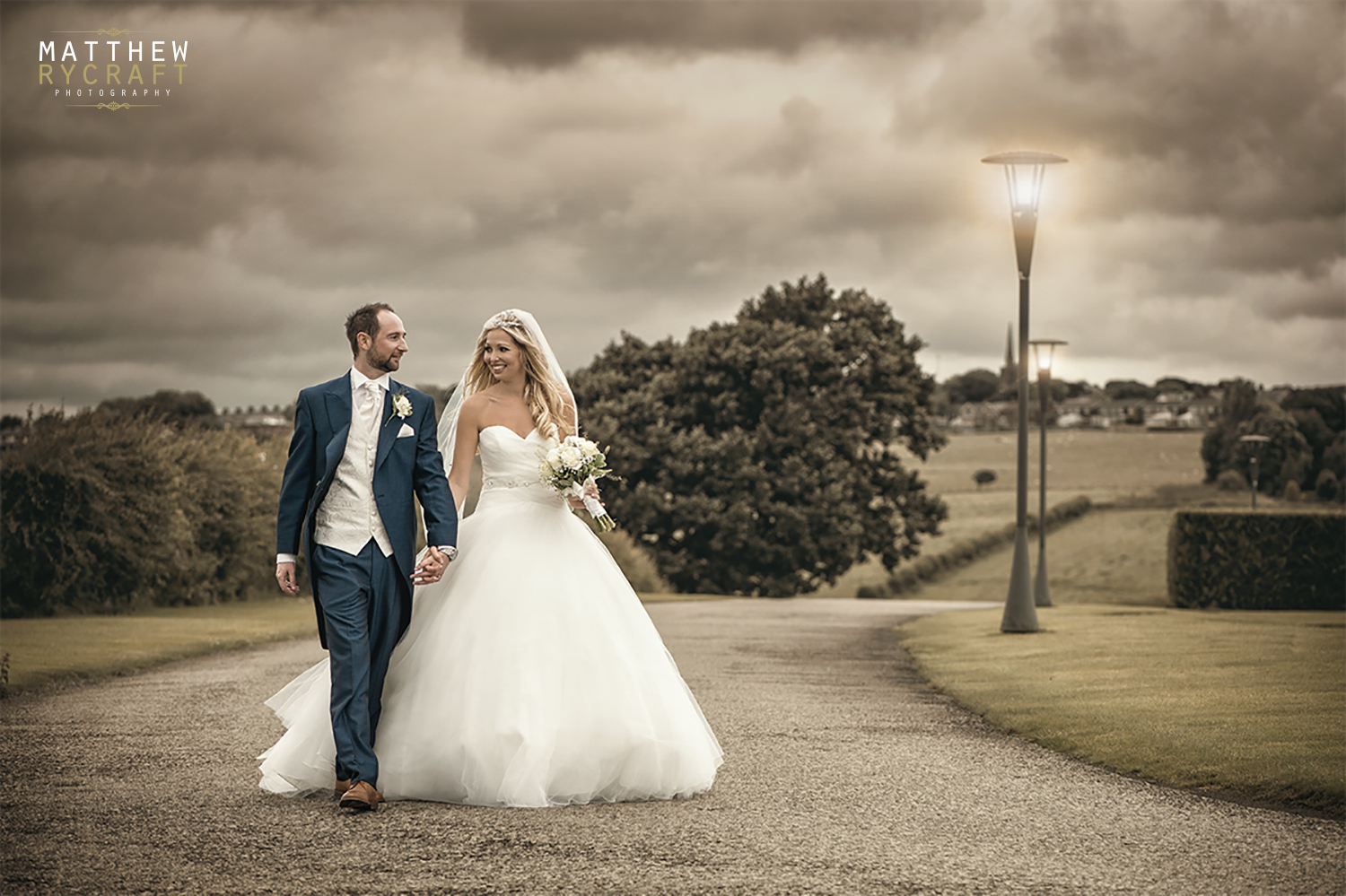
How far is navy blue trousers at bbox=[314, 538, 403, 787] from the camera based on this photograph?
20.6ft

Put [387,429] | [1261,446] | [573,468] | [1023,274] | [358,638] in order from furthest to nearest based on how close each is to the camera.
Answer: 1. [1261,446]
2. [1023,274]
3. [573,468]
4. [387,429]
5. [358,638]

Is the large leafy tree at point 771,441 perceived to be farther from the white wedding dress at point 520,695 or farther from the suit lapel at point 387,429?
the suit lapel at point 387,429

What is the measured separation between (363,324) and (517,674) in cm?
205

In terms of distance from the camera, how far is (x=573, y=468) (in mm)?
7152

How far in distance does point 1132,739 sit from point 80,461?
17.0 metres

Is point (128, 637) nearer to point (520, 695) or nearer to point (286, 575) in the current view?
point (286, 575)

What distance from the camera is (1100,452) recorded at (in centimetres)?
8550

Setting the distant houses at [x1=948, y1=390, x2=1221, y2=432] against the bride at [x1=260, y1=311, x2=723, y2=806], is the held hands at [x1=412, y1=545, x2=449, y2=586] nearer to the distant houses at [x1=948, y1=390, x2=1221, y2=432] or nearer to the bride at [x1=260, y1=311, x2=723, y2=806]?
the bride at [x1=260, y1=311, x2=723, y2=806]

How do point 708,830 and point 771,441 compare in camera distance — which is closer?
point 708,830

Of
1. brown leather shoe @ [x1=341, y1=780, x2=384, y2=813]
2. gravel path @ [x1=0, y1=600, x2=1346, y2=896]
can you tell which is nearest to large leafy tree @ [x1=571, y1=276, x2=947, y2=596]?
gravel path @ [x1=0, y1=600, x2=1346, y2=896]

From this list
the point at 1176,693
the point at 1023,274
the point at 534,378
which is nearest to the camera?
the point at 534,378

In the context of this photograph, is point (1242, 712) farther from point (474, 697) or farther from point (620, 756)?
point (474, 697)

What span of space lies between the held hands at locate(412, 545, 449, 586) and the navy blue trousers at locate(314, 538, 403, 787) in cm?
17

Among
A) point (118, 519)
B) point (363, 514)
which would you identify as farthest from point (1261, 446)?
point (363, 514)
